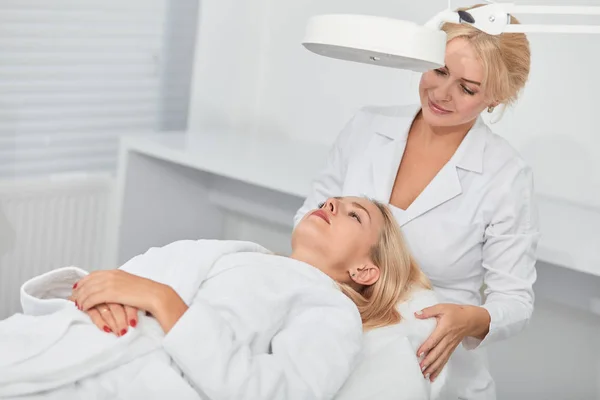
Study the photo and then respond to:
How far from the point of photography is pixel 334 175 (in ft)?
6.92

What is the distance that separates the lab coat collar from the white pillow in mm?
396

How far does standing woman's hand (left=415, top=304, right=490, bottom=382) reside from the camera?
5.32ft

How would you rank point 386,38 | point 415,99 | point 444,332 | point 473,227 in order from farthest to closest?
point 415,99, point 473,227, point 444,332, point 386,38

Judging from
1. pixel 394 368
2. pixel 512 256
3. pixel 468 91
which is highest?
pixel 468 91

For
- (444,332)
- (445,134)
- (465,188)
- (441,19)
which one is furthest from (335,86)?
(441,19)

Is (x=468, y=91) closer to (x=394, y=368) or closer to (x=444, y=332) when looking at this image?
(x=444, y=332)

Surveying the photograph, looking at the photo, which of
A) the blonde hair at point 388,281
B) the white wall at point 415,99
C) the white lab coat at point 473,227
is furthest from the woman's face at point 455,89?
the white wall at point 415,99

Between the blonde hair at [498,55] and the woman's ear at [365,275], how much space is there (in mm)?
432

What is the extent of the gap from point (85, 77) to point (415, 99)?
1050mm

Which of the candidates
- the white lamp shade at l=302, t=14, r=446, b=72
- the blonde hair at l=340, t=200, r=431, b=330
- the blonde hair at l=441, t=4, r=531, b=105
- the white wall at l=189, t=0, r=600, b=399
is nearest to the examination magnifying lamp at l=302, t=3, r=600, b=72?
the white lamp shade at l=302, t=14, r=446, b=72

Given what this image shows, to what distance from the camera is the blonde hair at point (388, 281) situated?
1.71m

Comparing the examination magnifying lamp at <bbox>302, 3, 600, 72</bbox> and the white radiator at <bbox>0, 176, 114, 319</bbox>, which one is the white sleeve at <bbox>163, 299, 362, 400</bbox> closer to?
the examination magnifying lamp at <bbox>302, 3, 600, 72</bbox>

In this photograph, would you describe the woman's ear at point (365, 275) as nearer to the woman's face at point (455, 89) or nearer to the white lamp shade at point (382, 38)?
the woman's face at point (455, 89)

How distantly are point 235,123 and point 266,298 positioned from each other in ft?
5.37
